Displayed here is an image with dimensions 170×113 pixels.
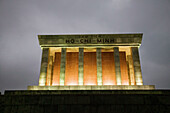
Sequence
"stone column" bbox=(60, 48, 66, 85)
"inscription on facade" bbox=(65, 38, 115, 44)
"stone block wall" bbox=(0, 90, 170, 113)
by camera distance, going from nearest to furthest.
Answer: "stone block wall" bbox=(0, 90, 170, 113) → "stone column" bbox=(60, 48, 66, 85) → "inscription on facade" bbox=(65, 38, 115, 44)

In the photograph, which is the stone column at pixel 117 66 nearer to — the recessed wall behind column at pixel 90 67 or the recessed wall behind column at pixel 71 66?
the recessed wall behind column at pixel 90 67

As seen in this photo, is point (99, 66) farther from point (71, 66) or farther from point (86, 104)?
point (86, 104)

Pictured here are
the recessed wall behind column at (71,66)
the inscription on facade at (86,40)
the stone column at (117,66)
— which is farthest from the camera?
the inscription on facade at (86,40)

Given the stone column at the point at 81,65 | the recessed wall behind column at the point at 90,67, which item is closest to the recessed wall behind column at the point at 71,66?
the stone column at the point at 81,65

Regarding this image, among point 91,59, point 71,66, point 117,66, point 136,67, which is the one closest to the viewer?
point 136,67

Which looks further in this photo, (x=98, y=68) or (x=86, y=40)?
(x=86, y=40)

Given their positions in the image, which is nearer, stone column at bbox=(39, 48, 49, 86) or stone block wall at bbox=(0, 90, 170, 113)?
stone block wall at bbox=(0, 90, 170, 113)

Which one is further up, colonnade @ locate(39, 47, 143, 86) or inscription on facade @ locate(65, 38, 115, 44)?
inscription on facade @ locate(65, 38, 115, 44)

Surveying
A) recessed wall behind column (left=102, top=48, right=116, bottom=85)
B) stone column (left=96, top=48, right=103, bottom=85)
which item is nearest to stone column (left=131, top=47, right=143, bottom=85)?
recessed wall behind column (left=102, top=48, right=116, bottom=85)

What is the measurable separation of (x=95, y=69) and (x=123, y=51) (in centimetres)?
601

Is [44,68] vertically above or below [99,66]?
below

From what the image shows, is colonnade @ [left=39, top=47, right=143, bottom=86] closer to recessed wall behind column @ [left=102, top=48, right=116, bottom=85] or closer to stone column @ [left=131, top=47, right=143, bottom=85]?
stone column @ [left=131, top=47, right=143, bottom=85]

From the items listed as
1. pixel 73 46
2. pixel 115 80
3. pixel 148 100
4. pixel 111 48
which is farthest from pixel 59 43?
pixel 148 100

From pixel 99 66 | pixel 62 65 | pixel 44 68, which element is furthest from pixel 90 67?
pixel 44 68
